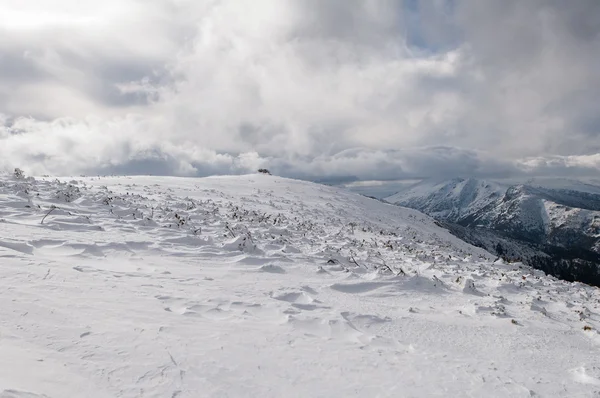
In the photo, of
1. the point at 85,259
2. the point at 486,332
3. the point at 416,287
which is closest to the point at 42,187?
the point at 85,259

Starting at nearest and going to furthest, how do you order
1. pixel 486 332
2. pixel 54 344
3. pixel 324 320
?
pixel 54 344, pixel 324 320, pixel 486 332

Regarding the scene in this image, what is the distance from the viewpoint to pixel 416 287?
9391 mm

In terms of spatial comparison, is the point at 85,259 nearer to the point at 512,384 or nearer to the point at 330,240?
the point at 512,384

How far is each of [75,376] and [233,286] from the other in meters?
4.06

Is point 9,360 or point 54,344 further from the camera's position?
point 54,344

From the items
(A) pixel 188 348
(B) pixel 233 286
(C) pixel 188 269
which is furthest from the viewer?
(C) pixel 188 269

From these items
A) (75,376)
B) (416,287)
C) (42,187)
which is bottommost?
(416,287)

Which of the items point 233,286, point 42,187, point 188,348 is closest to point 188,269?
point 233,286

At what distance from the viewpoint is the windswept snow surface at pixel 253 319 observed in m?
3.84

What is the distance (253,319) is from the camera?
225 inches

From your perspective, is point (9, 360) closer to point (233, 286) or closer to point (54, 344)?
point (54, 344)

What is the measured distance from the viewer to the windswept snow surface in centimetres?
384

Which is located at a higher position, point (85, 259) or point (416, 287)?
point (85, 259)

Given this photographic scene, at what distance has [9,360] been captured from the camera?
11.1 ft
